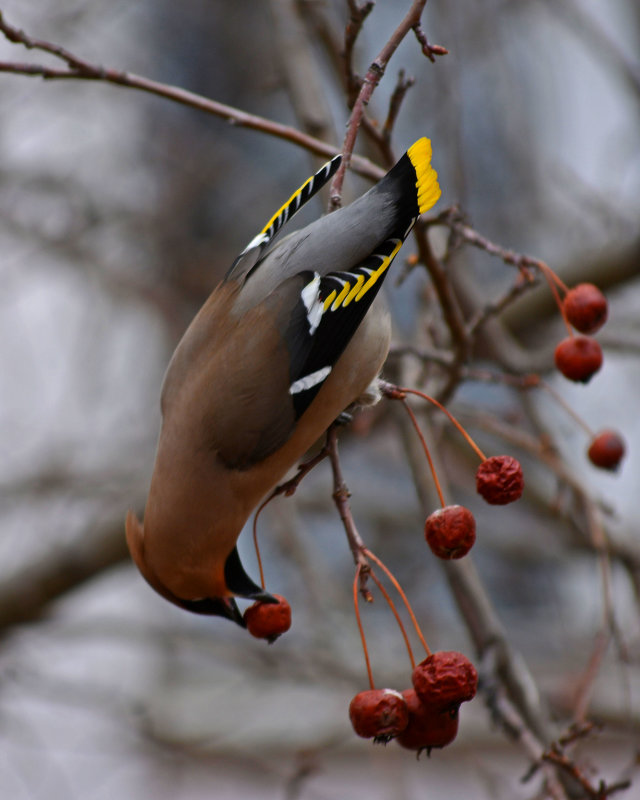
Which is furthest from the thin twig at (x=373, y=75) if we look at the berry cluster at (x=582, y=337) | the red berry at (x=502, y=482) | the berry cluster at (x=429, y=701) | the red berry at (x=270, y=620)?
the berry cluster at (x=429, y=701)

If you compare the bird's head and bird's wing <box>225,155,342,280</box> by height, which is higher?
bird's wing <box>225,155,342,280</box>

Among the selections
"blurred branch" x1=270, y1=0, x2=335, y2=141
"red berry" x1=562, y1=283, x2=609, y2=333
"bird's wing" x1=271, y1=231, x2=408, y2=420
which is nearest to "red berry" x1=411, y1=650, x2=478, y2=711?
"bird's wing" x1=271, y1=231, x2=408, y2=420

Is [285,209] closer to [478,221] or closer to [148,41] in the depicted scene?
[478,221]

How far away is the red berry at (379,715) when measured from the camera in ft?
5.35

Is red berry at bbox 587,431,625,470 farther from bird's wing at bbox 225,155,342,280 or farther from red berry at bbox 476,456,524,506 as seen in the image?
bird's wing at bbox 225,155,342,280

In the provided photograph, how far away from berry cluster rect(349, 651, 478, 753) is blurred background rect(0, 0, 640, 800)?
54cm

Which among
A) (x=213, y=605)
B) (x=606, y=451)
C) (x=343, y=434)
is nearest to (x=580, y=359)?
(x=606, y=451)

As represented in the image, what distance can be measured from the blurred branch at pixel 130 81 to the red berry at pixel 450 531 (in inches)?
35.4

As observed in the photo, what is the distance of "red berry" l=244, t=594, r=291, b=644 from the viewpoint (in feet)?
6.01

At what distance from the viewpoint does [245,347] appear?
223 cm

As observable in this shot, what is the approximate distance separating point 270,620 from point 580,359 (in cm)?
84

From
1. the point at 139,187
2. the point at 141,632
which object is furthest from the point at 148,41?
the point at 141,632

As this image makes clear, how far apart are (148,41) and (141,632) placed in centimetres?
520

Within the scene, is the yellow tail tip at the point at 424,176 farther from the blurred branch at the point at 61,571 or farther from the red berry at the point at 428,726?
the blurred branch at the point at 61,571
